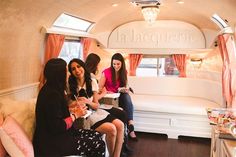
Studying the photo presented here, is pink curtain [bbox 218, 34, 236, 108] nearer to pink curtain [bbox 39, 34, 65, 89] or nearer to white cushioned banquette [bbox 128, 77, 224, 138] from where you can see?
white cushioned banquette [bbox 128, 77, 224, 138]

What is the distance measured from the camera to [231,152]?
1.65 m

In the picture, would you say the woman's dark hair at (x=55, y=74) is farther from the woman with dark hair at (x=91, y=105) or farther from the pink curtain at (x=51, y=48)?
the pink curtain at (x=51, y=48)

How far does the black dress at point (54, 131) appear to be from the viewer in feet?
6.27

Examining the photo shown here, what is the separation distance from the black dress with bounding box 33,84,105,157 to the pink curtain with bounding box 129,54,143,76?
3399 mm

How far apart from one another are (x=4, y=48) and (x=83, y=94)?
109 centimetres

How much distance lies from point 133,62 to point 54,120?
3666mm

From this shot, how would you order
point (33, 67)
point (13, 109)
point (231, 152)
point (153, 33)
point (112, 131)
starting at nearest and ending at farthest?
point (231, 152), point (13, 109), point (112, 131), point (33, 67), point (153, 33)

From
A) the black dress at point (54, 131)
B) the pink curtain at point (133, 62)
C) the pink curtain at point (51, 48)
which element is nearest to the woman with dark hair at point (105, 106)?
the pink curtain at point (51, 48)

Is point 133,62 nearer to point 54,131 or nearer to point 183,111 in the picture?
point 183,111

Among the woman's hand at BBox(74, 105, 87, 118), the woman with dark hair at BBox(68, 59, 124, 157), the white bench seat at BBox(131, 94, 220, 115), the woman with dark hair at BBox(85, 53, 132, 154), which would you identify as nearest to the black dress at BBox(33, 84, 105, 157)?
the woman's hand at BBox(74, 105, 87, 118)

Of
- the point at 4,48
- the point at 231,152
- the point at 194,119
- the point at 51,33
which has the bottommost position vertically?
the point at 194,119

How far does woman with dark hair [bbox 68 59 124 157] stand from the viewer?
8.50 ft

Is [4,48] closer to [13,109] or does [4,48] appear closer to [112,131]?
[13,109]

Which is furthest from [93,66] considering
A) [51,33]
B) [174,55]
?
[174,55]
